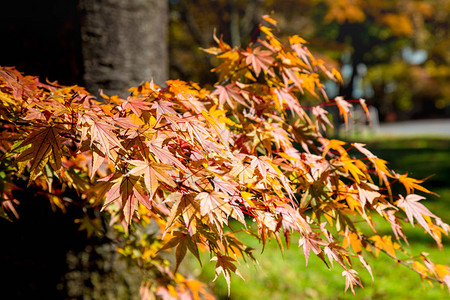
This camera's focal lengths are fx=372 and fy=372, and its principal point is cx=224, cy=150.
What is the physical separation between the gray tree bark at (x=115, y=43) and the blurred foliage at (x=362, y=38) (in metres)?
6.01

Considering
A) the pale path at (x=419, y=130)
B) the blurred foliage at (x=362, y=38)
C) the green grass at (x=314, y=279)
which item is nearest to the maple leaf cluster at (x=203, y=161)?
the green grass at (x=314, y=279)

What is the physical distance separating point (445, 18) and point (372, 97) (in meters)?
9.70

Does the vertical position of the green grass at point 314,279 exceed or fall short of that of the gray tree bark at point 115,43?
it falls short

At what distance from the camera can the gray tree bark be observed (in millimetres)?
2525

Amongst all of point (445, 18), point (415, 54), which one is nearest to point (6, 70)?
point (445, 18)

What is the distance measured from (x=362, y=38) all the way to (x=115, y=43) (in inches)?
782

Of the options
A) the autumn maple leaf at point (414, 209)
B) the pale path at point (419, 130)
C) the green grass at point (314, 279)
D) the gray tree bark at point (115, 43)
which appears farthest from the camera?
the pale path at point (419, 130)

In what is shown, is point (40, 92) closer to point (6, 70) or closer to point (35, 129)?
point (6, 70)

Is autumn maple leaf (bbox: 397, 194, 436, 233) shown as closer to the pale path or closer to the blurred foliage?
the blurred foliage

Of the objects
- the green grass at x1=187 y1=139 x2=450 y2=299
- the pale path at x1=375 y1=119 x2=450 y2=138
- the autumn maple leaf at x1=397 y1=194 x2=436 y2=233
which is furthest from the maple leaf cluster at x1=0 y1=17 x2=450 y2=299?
the pale path at x1=375 y1=119 x2=450 y2=138

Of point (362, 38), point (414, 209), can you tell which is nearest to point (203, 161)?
point (414, 209)

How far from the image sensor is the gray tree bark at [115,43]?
253 centimetres

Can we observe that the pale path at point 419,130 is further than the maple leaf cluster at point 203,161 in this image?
Yes

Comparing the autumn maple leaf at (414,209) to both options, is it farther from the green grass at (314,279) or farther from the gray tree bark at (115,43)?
the gray tree bark at (115,43)
